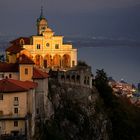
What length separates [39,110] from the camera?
4025 centimetres

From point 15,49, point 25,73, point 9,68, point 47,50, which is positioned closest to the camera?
point 25,73

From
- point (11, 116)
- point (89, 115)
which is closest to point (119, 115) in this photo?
point (89, 115)

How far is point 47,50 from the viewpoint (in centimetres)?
5634

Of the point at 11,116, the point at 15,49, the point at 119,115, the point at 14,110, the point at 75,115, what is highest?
the point at 15,49

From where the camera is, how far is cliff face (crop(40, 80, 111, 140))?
141ft

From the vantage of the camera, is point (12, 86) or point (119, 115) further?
point (119, 115)

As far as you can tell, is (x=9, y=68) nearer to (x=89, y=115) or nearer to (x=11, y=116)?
(x=11, y=116)

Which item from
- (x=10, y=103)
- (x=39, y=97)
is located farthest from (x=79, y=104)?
(x=10, y=103)

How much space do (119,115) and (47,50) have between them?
962 cm

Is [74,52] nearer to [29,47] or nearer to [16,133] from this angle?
[29,47]

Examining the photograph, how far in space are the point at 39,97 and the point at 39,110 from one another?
1.02 metres

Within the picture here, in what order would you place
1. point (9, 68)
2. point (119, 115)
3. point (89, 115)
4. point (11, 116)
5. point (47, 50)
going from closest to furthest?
1. point (11, 116)
2. point (9, 68)
3. point (89, 115)
4. point (119, 115)
5. point (47, 50)

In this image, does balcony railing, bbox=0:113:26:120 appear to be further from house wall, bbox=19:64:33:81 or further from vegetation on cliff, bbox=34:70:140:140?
house wall, bbox=19:64:33:81

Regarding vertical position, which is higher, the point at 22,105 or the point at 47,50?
the point at 47,50
